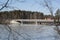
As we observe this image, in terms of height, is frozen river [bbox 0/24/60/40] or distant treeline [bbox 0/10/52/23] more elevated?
distant treeline [bbox 0/10/52/23]

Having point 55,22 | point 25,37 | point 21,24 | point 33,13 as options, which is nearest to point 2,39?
point 21,24

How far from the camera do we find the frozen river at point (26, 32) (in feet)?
8.25

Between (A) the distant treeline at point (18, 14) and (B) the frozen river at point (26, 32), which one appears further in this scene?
(B) the frozen river at point (26, 32)

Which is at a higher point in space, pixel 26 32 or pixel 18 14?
pixel 18 14

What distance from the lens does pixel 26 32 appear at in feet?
9.64

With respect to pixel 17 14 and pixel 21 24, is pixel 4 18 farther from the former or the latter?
pixel 21 24

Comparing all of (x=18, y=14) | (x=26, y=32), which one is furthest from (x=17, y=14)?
(x=26, y=32)

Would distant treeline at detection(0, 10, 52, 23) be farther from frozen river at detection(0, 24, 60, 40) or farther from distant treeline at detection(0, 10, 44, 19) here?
frozen river at detection(0, 24, 60, 40)

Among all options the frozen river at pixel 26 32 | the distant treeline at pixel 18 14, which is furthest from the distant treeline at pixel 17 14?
the frozen river at pixel 26 32

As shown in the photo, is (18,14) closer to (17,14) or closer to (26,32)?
(17,14)

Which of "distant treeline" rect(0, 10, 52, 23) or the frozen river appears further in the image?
the frozen river

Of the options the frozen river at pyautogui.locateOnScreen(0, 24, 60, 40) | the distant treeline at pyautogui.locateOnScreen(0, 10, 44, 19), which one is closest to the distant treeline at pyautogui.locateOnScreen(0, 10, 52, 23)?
the distant treeline at pyautogui.locateOnScreen(0, 10, 44, 19)

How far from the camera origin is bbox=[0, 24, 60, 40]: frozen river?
252cm

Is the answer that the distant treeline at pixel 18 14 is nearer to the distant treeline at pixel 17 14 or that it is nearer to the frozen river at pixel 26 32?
the distant treeline at pixel 17 14
